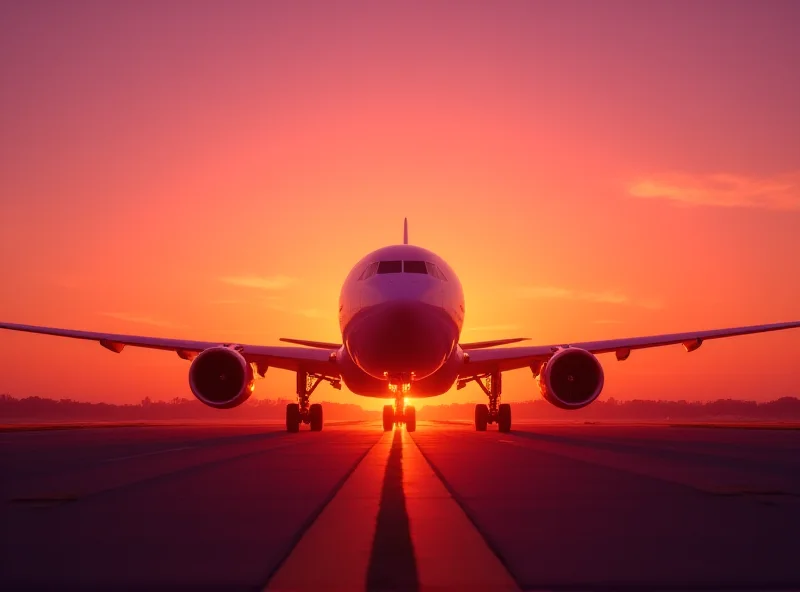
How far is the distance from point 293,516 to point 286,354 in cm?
1790

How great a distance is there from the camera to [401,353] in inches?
726

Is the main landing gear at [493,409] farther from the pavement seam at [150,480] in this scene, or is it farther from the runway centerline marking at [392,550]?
the runway centerline marking at [392,550]

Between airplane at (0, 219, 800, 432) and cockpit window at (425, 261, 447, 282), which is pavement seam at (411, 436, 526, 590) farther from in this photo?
cockpit window at (425, 261, 447, 282)

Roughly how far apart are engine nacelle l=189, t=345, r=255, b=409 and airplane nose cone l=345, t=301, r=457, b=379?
322 cm

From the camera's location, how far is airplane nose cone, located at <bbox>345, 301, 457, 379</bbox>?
18.0 m

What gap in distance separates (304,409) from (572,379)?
28.1 feet

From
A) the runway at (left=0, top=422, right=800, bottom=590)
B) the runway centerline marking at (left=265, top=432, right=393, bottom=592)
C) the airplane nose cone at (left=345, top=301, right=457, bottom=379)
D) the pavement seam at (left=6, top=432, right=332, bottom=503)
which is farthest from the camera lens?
the airplane nose cone at (left=345, top=301, right=457, bottom=379)

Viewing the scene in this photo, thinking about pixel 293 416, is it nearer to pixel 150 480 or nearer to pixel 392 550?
pixel 150 480

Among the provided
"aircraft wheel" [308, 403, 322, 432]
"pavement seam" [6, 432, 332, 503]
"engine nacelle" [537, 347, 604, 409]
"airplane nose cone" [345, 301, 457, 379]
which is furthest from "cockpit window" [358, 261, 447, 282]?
"pavement seam" [6, 432, 332, 503]

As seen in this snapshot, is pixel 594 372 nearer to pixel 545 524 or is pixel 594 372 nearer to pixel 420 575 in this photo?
pixel 545 524

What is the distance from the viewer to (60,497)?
7.12 m

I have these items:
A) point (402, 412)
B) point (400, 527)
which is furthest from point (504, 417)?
point (400, 527)

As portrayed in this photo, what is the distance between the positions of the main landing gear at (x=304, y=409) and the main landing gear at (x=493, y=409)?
502 centimetres

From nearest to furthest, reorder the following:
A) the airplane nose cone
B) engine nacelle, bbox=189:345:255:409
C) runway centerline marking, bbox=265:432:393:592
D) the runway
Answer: runway centerline marking, bbox=265:432:393:592 < the runway < the airplane nose cone < engine nacelle, bbox=189:345:255:409
